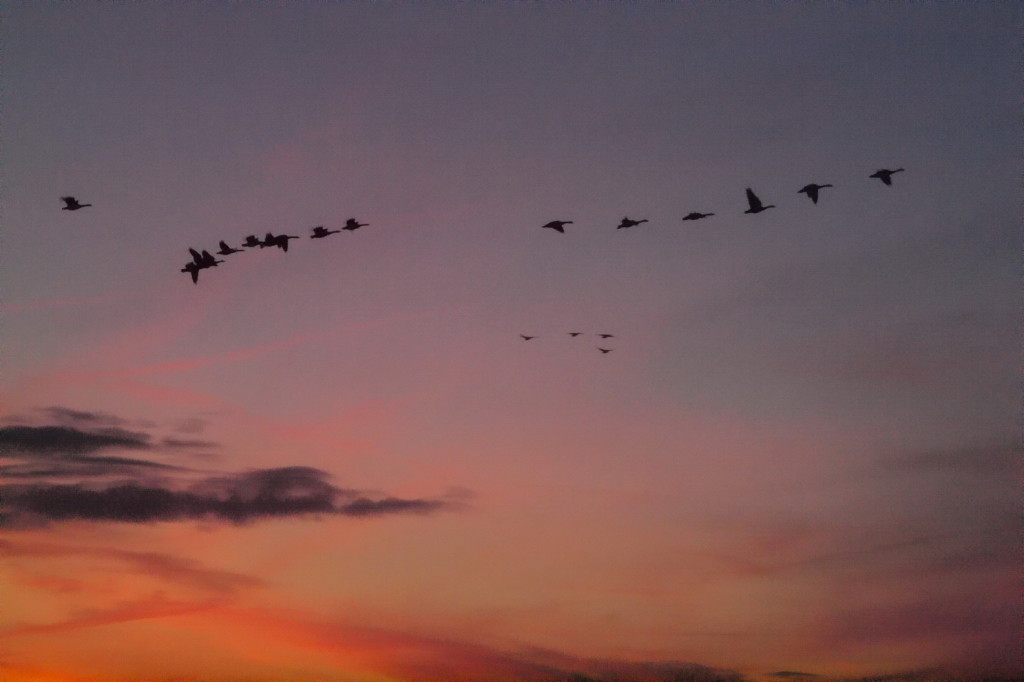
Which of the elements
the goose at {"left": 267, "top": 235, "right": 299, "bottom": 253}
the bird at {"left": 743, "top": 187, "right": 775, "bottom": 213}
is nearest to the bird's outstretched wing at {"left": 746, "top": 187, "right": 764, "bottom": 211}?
the bird at {"left": 743, "top": 187, "right": 775, "bottom": 213}

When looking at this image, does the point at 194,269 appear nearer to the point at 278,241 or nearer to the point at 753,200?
the point at 278,241

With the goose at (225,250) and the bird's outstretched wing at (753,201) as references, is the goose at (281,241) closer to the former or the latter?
the goose at (225,250)

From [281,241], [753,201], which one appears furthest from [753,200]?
[281,241]

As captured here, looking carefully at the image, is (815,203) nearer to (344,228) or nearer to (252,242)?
(344,228)

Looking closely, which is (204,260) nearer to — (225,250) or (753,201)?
(225,250)

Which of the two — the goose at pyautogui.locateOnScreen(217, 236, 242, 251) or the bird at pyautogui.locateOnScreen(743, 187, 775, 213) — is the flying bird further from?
the bird at pyautogui.locateOnScreen(743, 187, 775, 213)

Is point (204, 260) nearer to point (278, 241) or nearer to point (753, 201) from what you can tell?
point (278, 241)

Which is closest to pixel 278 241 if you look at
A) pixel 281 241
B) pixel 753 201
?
pixel 281 241

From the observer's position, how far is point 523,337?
407 feet

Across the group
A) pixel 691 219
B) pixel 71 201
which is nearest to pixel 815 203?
pixel 691 219

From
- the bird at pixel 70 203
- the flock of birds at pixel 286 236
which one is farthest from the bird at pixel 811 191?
the bird at pixel 70 203

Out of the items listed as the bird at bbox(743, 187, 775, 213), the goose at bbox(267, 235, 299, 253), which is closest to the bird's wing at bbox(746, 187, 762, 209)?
the bird at bbox(743, 187, 775, 213)

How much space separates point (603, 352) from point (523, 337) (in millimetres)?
8939

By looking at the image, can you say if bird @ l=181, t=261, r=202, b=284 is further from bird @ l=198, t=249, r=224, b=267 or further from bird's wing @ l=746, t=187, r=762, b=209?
bird's wing @ l=746, t=187, r=762, b=209
